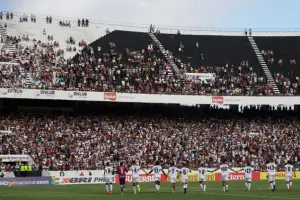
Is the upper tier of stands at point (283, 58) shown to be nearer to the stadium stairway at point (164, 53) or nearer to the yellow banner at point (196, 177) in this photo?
the stadium stairway at point (164, 53)

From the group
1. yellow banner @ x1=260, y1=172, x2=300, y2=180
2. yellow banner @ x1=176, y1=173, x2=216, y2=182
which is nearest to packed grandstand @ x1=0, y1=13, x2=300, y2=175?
yellow banner @ x1=260, y1=172, x2=300, y2=180

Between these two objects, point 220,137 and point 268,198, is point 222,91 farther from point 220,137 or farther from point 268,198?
point 268,198

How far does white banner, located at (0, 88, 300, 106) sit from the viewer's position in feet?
210

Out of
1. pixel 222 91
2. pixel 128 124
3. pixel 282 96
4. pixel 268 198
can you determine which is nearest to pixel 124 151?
pixel 128 124

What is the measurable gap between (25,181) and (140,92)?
833 inches

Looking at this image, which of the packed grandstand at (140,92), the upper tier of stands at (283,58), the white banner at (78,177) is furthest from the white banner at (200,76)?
the white banner at (78,177)

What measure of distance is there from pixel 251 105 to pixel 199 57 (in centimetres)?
994

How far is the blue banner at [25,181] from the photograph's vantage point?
5133 centimetres

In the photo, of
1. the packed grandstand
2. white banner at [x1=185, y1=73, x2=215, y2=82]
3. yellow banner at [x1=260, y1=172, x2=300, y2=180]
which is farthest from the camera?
white banner at [x1=185, y1=73, x2=215, y2=82]

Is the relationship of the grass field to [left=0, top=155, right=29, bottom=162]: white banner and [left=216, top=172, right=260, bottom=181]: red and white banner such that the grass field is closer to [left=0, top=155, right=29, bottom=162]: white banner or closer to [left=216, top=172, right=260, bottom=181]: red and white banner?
[left=0, top=155, right=29, bottom=162]: white banner

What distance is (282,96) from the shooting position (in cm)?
7350

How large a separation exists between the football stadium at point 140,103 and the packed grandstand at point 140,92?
0.13 meters

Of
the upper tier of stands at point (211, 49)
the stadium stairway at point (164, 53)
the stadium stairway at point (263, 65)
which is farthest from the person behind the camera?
the upper tier of stands at point (211, 49)

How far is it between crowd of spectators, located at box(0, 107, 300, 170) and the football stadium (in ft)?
0.41
